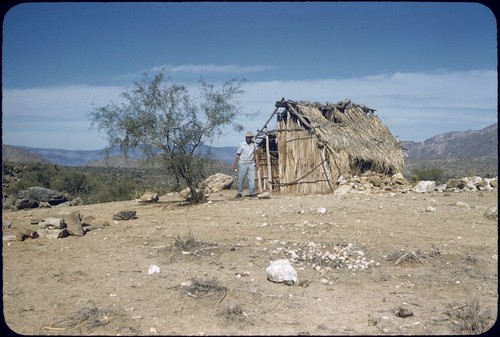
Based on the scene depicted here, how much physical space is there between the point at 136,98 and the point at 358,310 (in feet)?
31.2

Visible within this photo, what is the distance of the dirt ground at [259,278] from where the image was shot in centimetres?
384

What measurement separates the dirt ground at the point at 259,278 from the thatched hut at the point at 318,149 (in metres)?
5.54

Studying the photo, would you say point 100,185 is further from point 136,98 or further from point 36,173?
point 136,98

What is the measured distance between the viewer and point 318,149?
14281 mm

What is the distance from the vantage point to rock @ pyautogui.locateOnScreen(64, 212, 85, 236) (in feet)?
25.6

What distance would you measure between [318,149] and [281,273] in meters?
9.84

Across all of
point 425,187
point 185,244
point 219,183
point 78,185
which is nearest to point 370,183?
point 425,187

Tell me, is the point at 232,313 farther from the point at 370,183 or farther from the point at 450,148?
the point at 450,148

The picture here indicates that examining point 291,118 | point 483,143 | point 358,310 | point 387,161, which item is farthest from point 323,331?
point 483,143

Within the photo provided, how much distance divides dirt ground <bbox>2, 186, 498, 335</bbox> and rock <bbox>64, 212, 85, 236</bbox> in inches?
6.1

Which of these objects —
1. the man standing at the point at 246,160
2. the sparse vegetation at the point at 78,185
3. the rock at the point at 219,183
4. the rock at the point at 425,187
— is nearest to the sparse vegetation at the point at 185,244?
the man standing at the point at 246,160

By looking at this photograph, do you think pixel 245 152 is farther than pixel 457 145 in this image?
No

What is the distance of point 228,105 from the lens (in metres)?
12.5

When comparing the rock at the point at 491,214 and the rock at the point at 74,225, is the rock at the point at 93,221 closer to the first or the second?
the rock at the point at 74,225
